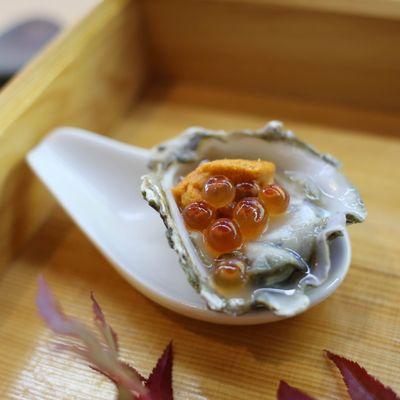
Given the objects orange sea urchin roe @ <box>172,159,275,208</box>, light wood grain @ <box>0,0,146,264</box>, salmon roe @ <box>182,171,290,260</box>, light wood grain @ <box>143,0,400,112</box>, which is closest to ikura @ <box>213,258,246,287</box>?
salmon roe @ <box>182,171,290,260</box>

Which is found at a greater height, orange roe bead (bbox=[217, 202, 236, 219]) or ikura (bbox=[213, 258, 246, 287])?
orange roe bead (bbox=[217, 202, 236, 219])

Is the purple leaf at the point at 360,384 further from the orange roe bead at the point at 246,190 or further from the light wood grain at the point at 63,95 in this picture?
the light wood grain at the point at 63,95

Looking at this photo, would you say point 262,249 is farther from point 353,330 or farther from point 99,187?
point 99,187

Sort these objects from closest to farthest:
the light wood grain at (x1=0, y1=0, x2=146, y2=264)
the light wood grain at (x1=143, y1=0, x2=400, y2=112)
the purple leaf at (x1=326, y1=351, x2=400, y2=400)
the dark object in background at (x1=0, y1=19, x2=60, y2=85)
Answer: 1. the purple leaf at (x1=326, y1=351, x2=400, y2=400)
2. the light wood grain at (x1=0, y1=0, x2=146, y2=264)
3. the light wood grain at (x1=143, y1=0, x2=400, y2=112)
4. the dark object in background at (x1=0, y1=19, x2=60, y2=85)

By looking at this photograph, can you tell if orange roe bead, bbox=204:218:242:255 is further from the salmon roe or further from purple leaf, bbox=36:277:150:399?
purple leaf, bbox=36:277:150:399

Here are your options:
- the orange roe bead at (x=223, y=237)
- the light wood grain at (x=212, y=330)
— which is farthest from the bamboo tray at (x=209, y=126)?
the orange roe bead at (x=223, y=237)

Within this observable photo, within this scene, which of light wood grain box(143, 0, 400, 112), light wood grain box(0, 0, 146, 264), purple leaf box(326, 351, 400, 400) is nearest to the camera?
purple leaf box(326, 351, 400, 400)

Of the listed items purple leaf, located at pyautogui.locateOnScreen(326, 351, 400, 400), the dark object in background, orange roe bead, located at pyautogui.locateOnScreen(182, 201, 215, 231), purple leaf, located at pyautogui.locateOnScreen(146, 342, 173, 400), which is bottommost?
purple leaf, located at pyautogui.locateOnScreen(326, 351, 400, 400)
